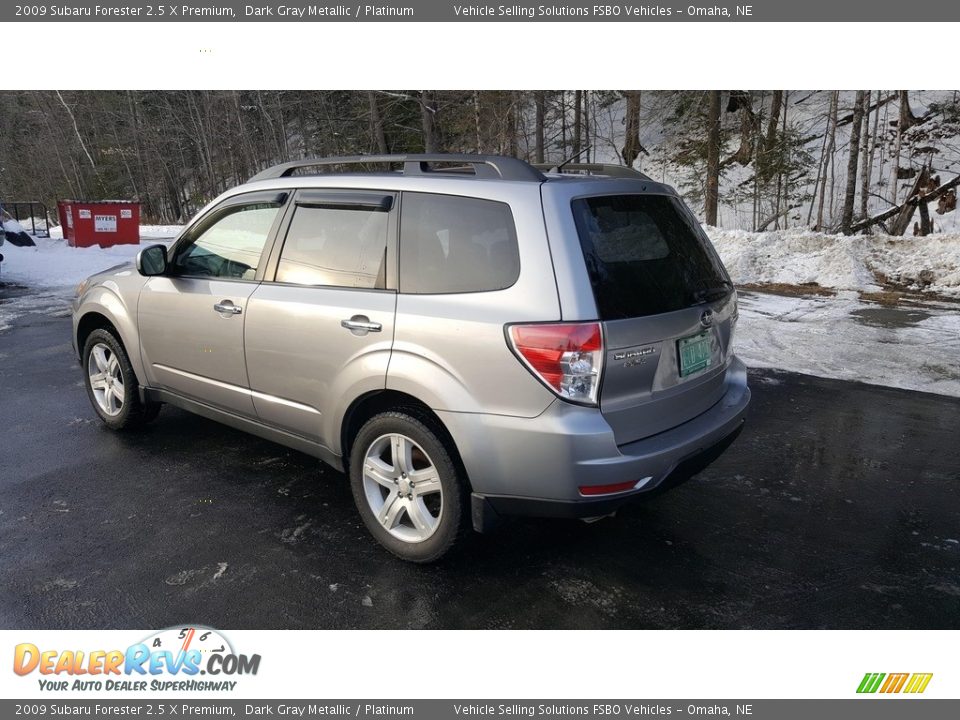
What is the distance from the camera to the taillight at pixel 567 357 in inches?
104

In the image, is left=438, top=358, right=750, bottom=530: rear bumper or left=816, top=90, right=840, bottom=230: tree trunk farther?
left=816, top=90, right=840, bottom=230: tree trunk

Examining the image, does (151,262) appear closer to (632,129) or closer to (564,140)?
(564,140)

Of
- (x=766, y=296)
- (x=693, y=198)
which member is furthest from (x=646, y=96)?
(x=766, y=296)

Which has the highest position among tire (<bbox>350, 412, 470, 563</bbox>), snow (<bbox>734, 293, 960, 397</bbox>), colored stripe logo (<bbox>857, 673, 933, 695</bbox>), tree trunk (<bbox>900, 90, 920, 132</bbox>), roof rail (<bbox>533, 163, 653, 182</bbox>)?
tree trunk (<bbox>900, 90, 920, 132</bbox>)

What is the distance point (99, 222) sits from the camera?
19.2 m

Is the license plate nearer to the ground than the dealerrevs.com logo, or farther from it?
farther from it

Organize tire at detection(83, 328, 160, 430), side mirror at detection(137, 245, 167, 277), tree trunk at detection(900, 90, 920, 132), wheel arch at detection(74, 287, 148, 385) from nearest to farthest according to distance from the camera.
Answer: side mirror at detection(137, 245, 167, 277), wheel arch at detection(74, 287, 148, 385), tire at detection(83, 328, 160, 430), tree trunk at detection(900, 90, 920, 132)

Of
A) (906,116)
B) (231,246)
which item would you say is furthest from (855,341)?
(906,116)

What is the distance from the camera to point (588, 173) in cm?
365

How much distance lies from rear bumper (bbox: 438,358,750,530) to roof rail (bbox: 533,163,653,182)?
135 centimetres

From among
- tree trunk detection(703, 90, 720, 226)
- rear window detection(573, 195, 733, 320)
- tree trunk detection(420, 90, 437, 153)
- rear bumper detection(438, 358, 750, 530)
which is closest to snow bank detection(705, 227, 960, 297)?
tree trunk detection(703, 90, 720, 226)

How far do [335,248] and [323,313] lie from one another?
372 mm

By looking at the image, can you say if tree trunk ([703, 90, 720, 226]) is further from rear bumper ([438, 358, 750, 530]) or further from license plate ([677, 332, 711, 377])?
rear bumper ([438, 358, 750, 530])

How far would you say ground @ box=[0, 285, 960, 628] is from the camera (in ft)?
9.38
